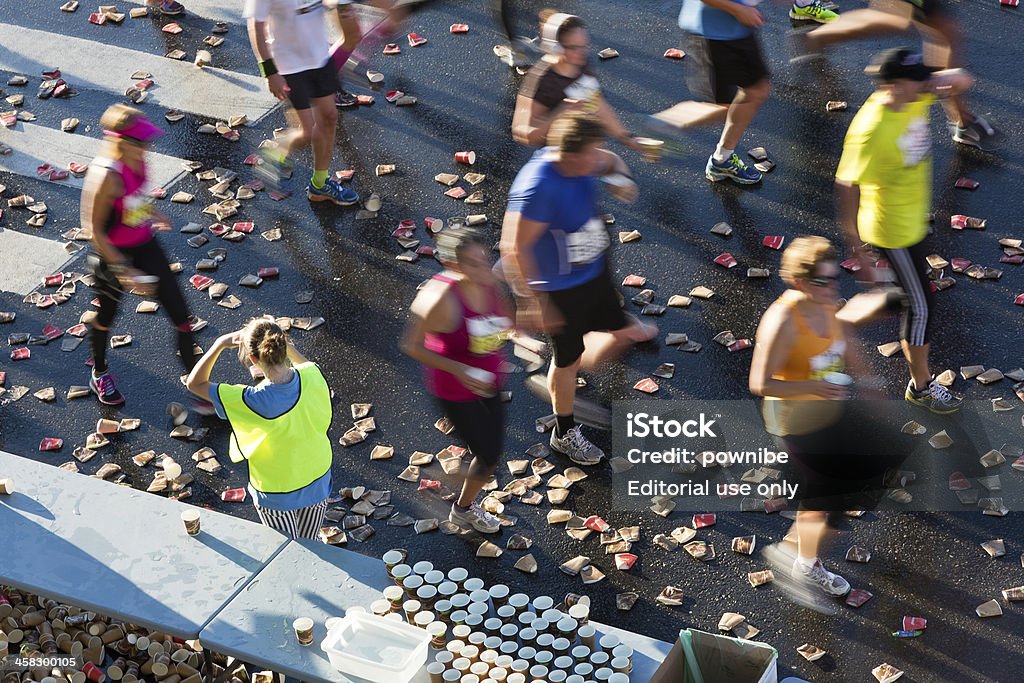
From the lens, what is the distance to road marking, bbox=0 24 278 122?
35.7 ft

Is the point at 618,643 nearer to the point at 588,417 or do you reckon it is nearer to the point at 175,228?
the point at 588,417

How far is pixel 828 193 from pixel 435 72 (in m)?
3.53

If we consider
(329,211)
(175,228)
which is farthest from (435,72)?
(175,228)

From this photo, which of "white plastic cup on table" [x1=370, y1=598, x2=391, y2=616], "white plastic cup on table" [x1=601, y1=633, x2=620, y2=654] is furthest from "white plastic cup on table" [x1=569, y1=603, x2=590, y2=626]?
"white plastic cup on table" [x1=370, y1=598, x2=391, y2=616]

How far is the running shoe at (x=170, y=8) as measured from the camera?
1208 centimetres

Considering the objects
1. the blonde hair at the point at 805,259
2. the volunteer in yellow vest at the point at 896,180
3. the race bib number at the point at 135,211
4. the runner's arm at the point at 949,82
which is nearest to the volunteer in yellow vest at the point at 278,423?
the race bib number at the point at 135,211

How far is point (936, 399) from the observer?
7.51m

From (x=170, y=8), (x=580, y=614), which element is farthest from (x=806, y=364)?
(x=170, y=8)

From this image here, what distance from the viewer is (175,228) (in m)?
9.59

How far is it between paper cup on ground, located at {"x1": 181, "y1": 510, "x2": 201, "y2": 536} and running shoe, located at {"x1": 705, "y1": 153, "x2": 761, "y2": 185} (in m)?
4.82

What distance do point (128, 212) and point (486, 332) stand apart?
232 cm

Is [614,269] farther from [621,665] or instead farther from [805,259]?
[621,665]

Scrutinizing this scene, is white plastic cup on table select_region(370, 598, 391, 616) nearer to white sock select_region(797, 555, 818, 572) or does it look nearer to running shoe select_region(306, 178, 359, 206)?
white sock select_region(797, 555, 818, 572)

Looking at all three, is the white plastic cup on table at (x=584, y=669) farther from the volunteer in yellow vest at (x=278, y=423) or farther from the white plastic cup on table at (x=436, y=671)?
the volunteer in yellow vest at (x=278, y=423)
